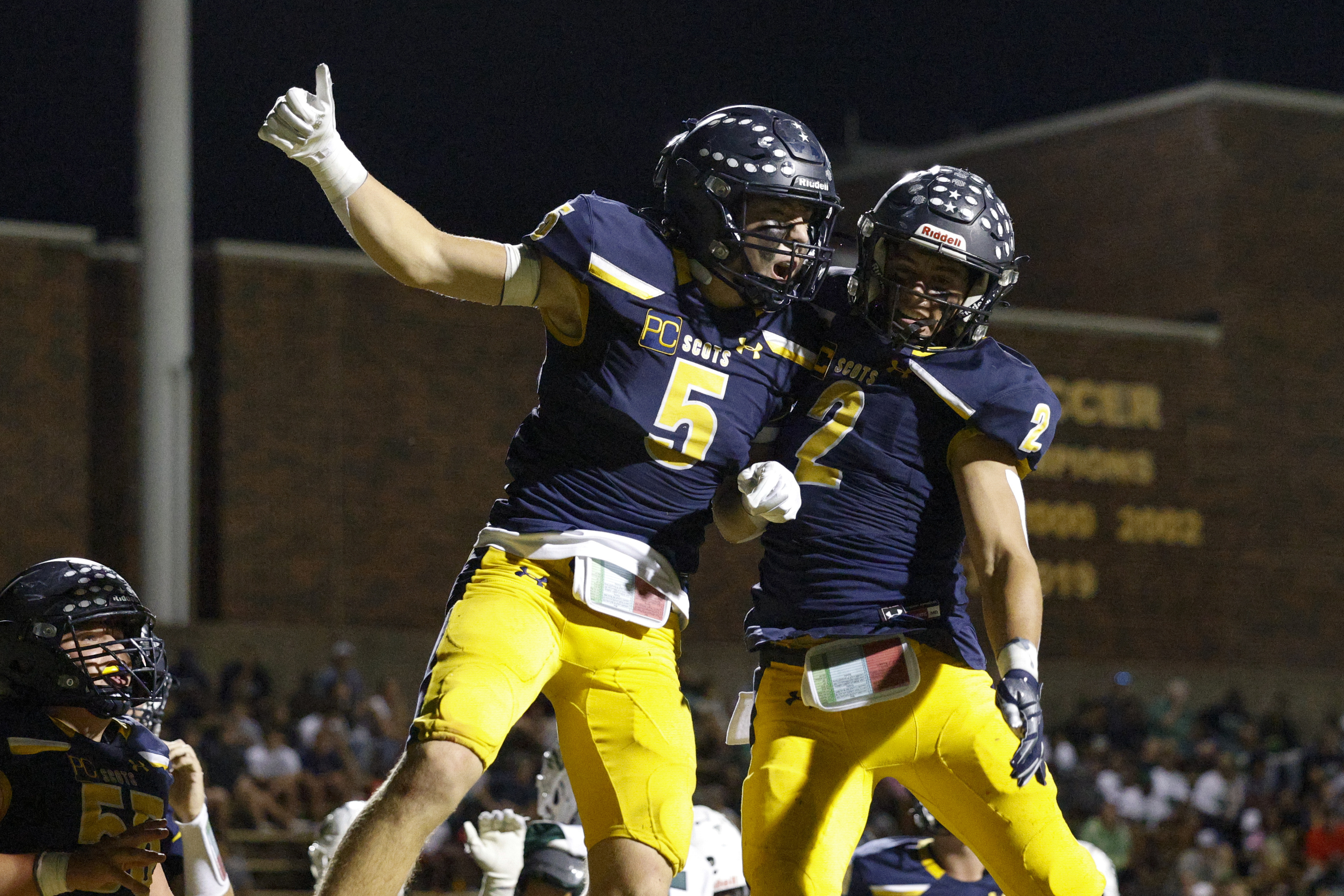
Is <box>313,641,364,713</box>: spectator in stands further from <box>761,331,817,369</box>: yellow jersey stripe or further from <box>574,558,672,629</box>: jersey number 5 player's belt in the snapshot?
<box>574,558,672,629</box>: jersey number 5 player's belt

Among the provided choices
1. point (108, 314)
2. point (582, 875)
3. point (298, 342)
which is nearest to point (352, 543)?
point (298, 342)

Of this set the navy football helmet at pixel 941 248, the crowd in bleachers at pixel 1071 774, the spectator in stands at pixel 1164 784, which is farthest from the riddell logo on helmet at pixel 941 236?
the spectator in stands at pixel 1164 784

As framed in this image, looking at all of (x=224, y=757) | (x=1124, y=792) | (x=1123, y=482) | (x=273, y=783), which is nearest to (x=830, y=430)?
(x=224, y=757)

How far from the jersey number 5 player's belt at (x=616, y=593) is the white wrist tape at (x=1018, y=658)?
0.79 m

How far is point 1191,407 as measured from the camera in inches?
916

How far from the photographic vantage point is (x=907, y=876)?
248 inches

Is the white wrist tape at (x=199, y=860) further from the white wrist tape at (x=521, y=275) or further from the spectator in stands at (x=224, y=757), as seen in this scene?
the spectator in stands at (x=224, y=757)

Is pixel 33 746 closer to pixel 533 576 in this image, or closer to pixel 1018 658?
pixel 533 576

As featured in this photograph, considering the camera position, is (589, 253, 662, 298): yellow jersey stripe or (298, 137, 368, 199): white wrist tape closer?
(298, 137, 368, 199): white wrist tape

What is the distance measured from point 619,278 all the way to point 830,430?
2.36ft

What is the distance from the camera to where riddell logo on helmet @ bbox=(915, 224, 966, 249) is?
190 inches

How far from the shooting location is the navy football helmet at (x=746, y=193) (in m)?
4.68

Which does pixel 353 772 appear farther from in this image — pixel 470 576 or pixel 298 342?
pixel 470 576

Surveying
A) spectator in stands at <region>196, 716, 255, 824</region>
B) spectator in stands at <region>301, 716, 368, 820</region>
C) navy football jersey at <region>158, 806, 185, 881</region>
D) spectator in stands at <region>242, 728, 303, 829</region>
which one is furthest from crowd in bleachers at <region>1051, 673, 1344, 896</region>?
navy football jersey at <region>158, 806, 185, 881</region>
